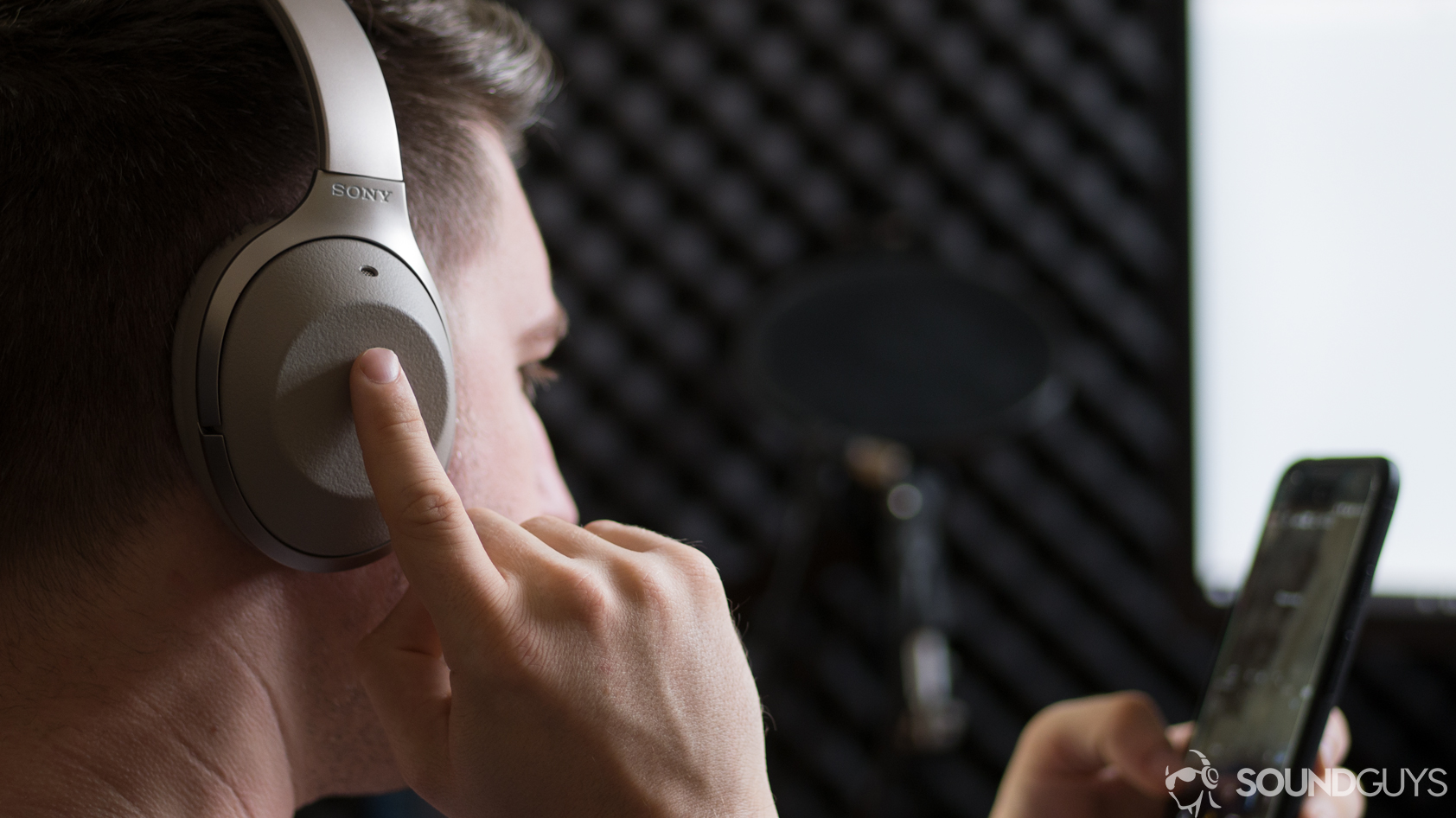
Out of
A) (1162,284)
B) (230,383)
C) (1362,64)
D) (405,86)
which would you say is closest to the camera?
(230,383)

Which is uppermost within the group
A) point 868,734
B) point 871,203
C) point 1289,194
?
point 1289,194

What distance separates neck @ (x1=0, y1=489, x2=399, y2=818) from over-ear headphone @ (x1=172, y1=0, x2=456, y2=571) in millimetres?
35

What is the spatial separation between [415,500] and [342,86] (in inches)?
6.2

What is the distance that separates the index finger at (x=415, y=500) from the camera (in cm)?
34

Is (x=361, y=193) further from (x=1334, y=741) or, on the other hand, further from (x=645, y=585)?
(x=1334, y=741)

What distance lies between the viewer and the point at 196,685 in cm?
38

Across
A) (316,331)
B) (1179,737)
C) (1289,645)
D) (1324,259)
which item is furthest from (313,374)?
(1324,259)

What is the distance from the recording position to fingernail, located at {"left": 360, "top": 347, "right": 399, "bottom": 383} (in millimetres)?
360

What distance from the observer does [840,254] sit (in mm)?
1386

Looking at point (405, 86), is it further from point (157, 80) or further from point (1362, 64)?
point (1362, 64)

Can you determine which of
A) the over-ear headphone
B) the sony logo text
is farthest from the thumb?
the sony logo text

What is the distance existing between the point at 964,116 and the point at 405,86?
3.65ft

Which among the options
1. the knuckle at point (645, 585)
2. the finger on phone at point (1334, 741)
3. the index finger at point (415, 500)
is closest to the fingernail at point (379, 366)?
the index finger at point (415, 500)

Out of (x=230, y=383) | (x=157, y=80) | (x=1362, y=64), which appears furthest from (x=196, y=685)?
(x=1362, y=64)
